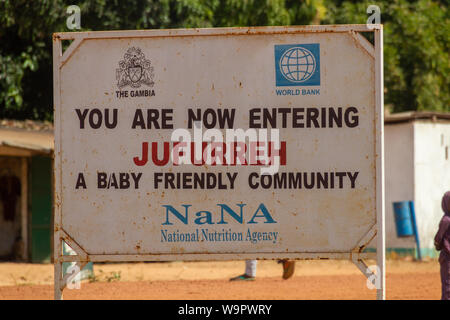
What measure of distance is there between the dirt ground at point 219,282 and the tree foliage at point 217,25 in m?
4.59

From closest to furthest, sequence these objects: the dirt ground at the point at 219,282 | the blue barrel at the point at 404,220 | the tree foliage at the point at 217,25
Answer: the dirt ground at the point at 219,282 → the tree foliage at the point at 217,25 → the blue barrel at the point at 404,220

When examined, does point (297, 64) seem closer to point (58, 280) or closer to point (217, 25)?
point (58, 280)

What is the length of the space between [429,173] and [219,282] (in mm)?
7488

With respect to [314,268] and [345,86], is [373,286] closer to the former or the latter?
[345,86]

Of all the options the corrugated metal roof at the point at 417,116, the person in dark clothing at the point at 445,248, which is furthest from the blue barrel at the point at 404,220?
the person in dark clothing at the point at 445,248

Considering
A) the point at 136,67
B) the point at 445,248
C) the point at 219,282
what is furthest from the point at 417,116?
the point at 136,67

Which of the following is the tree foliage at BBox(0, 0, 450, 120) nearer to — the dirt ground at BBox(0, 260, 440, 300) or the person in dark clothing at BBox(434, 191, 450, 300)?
the dirt ground at BBox(0, 260, 440, 300)

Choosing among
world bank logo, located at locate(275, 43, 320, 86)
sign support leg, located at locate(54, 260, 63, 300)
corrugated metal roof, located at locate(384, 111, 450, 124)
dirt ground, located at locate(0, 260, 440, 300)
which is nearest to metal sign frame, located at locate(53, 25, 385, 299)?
sign support leg, located at locate(54, 260, 63, 300)

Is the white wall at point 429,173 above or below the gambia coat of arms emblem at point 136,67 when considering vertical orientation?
below

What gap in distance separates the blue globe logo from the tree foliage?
38.1 feet

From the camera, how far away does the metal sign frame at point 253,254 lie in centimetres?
591

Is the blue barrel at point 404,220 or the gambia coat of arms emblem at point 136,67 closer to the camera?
the gambia coat of arms emblem at point 136,67

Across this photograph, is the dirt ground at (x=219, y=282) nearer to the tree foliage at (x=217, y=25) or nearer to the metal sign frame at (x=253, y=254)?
the tree foliage at (x=217, y=25)

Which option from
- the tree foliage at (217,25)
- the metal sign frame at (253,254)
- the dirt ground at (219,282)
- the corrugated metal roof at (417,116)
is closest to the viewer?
the metal sign frame at (253,254)
